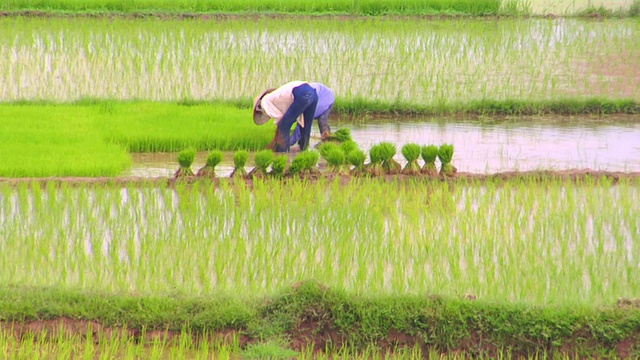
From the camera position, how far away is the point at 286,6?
37.5 ft

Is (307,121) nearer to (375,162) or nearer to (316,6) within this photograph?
(375,162)

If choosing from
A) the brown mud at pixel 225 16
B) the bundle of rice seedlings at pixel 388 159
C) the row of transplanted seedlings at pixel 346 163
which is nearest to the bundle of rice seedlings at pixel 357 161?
the row of transplanted seedlings at pixel 346 163

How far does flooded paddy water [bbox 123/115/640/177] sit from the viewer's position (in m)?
6.37

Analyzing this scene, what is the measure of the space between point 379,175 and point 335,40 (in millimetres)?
4195

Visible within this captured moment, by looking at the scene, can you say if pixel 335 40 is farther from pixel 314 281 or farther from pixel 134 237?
pixel 314 281

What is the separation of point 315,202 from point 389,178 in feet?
2.01

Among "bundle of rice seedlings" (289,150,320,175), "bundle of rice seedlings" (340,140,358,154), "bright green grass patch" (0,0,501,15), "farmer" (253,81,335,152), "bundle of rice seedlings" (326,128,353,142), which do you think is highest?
"bright green grass patch" (0,0,501,15)

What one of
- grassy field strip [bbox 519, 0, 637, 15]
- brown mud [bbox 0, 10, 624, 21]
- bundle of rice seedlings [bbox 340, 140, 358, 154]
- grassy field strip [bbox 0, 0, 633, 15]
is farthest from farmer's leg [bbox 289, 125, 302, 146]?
grassy field strip [bbox 519, 0, 637, 15]

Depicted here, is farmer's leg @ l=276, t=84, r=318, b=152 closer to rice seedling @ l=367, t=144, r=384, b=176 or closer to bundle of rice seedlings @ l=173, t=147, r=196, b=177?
rice seedling @ l=367, t=144, r=384, b=176

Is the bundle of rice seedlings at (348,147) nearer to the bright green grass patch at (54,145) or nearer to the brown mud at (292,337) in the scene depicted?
the bright green grass patch at (54,145)

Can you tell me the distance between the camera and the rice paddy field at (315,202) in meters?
3.63

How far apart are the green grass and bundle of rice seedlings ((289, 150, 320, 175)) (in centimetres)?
194

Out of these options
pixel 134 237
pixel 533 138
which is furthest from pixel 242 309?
pixel 533 138

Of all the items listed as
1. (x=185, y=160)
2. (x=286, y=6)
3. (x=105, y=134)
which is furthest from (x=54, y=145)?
(x=286, y=6)
